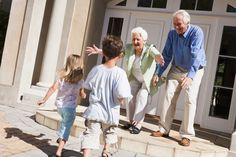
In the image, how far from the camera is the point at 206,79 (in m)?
8.20

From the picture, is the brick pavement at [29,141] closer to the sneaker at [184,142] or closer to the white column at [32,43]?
the sneaker at [184,142]

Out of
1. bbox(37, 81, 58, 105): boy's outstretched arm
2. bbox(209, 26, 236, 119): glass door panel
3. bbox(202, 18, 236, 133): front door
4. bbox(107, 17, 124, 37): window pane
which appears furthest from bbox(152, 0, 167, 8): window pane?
bbox(37, 81, 58, 105): boy's outstretched arm

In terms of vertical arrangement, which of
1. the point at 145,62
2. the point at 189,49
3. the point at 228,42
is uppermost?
the point at 228,42

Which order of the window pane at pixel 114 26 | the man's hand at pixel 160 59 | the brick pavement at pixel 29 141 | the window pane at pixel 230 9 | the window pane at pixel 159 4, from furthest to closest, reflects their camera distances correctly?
the window pane at pixel 114 26
the window pane at pixel 159 4
the window pane at pixel 230 9
the man's hand at pixel 160 59
the brick pavement at pixel 29 141

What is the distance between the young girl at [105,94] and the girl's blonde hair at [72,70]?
38cm

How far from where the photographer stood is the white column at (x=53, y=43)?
26.6ft

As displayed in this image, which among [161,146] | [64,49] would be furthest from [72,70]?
[64,49]

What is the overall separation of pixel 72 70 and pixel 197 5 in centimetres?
471

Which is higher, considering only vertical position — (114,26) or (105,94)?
(114,26)

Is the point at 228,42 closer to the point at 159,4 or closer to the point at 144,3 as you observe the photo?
the point at 159,4

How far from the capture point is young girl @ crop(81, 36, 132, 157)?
430 centimetres

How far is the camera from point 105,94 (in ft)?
14.2

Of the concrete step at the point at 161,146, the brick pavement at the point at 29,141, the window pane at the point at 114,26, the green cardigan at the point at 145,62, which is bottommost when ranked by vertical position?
the brick pavement at the point at 29,141

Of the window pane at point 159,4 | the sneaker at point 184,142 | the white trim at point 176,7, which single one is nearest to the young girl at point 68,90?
the sneaker at point 184,142
